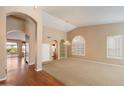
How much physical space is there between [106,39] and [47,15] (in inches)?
168

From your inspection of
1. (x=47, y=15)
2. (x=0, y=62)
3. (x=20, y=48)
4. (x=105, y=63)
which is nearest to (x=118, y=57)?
(x=105, y=63)

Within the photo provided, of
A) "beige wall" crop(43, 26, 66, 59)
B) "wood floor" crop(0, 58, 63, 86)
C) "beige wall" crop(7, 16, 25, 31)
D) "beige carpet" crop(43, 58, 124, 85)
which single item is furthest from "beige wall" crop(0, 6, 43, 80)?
"beige wall" crop(7, 16, 25, 31)

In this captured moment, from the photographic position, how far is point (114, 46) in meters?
6.18

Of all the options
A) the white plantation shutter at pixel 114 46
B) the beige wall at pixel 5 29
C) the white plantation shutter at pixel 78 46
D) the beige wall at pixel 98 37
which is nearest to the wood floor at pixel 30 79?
the beige wall at pixel 5 29

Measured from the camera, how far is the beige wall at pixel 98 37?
6023 mm

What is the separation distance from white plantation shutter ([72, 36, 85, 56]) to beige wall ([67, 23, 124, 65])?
1.32 feet

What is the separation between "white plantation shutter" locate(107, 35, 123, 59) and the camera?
19.4 feet

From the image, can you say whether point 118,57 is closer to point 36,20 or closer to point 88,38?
point 88,38

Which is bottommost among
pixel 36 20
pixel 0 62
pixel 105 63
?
pixel 105 63

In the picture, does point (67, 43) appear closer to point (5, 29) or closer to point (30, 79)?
point (30, 79)

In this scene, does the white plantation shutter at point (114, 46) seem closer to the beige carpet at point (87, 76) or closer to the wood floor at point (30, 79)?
the beige carpet at point (87, 76)

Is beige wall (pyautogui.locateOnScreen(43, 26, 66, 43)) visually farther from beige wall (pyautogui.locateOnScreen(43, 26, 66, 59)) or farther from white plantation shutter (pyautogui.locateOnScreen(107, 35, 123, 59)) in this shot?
white plantation shutter (pyautogui.locateOnScreen(107, 35, 123, 59))

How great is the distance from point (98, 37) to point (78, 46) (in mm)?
1919

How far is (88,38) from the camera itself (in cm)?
745
